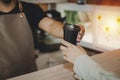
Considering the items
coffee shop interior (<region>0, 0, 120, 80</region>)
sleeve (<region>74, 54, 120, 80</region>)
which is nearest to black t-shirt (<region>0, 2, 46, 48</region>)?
coffee shop interior (<region>0, 0, 120, 80</region>)

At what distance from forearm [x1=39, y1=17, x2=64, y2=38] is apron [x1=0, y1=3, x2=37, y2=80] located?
0.14 meters

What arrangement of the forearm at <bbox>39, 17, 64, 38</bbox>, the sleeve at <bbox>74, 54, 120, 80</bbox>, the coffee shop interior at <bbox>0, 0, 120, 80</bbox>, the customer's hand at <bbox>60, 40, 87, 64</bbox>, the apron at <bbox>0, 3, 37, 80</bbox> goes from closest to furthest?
the sleeve at <bbox>74, 54, 120, 80</bbox> < the customer's hand at <bbox>60, 40, 87, 64</bbox> < the apron at <bbox>0, 3, 37, 80</bbox> < the forearm at <bbox>39, 17, 64, 38</bbox> < the coffee shop interior at <bbox>0, 0, 120, 80</bbox>

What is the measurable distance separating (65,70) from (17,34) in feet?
1.52

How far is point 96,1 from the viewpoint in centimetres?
228

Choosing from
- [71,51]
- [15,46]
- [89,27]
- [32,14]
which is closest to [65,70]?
[71,51]

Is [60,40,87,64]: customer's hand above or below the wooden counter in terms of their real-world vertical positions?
above

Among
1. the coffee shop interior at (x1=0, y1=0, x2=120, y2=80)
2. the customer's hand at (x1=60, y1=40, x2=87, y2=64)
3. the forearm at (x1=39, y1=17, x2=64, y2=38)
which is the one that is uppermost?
the customer's hand at (x1=60, y1=40, x2=87, y2=64)

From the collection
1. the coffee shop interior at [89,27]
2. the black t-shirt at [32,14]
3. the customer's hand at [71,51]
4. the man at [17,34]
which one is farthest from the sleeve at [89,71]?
the coffee shop interior at [89,27]

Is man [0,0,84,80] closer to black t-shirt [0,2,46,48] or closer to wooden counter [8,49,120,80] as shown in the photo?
black t-shirt [0,2,46,48]

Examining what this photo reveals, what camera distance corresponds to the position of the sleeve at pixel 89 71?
0.87 meters

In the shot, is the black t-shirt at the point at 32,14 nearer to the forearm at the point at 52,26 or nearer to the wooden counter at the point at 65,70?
the forearm at the point at 52,26

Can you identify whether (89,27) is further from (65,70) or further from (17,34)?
(65,70)

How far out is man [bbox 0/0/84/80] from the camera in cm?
134

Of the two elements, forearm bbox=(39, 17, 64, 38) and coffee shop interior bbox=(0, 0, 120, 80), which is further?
coffee shop interior bbox=(0, 0, 120, 80)
